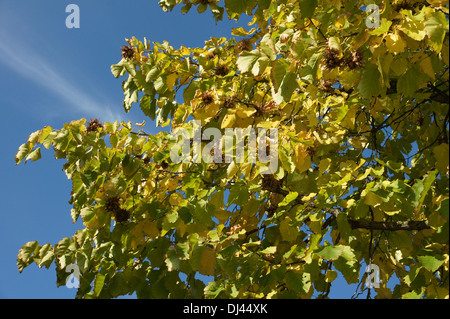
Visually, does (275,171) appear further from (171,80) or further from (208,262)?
(171,80)

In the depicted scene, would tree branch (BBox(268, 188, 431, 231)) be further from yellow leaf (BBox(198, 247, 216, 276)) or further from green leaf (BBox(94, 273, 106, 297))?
green leaf (BBox(94, 273, 106, 297))

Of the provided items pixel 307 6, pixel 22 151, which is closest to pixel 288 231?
pixel 307 6

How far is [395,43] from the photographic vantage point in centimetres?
208

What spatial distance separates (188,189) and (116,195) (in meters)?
0.52

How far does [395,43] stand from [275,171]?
3.04 ft

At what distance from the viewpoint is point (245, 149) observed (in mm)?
2598

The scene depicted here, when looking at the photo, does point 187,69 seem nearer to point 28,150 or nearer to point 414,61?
point 28,150

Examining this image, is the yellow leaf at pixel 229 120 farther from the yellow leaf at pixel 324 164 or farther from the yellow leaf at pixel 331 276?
the yellow leaf at pixel 331 276

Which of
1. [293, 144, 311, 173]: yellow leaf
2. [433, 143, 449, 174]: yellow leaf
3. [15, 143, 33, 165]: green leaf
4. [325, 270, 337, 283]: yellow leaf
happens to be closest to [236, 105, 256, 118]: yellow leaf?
[293, 144, 311, 173]: yellow leaf

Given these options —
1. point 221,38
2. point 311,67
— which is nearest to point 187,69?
point 221,38

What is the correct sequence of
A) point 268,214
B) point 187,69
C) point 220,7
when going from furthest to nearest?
1. point 220,7
2. point 268,214
3. point 187,69

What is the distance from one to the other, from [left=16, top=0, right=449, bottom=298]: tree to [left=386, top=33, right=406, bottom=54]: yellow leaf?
0.01 metres

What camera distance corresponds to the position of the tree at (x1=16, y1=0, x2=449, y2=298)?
229 centimetres

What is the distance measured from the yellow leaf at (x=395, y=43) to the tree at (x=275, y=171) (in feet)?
0.03
